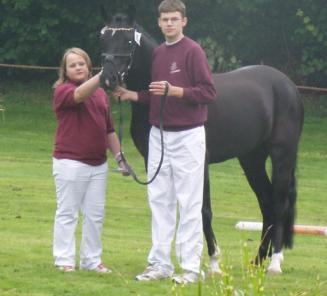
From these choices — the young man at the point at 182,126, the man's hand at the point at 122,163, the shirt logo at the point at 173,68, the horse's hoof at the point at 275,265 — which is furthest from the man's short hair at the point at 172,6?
the horse's hoof at the point at 275,265

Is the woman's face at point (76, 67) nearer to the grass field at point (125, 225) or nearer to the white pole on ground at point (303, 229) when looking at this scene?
the grass field at point (125, 225)

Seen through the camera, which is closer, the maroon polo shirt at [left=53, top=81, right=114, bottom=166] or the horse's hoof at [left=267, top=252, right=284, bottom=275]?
the maroon polo shirt at [left=53, top=81, right=114, bottom=166]

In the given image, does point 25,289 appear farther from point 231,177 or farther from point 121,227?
point 231,177

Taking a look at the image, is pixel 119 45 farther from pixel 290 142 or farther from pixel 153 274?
pixel 290 142

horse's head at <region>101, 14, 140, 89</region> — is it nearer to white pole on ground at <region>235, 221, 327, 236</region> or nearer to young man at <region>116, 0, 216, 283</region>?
young man at <region>116, 0, 216, 283</region>

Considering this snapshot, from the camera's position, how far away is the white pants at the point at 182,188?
28.6ft

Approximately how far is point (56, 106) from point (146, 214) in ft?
20.2

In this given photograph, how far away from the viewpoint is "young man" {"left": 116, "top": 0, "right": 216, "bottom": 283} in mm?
8656

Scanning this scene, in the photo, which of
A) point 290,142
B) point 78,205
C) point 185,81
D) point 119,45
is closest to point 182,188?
point 185,81

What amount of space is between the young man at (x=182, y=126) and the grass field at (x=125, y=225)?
0.39 meters

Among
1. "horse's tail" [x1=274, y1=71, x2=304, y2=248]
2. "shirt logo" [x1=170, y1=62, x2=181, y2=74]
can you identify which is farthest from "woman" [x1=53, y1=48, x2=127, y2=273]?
"horse's tail" [x1=274, y1=71, x2=304, y2=248]

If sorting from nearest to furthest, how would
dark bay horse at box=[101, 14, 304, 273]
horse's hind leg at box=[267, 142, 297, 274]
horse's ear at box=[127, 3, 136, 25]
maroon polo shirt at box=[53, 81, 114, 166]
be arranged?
horse's ear at box=[127, 3, 136, 25]
maroon polo shirt at box=[53, 81, 114, 166]
dark bay horse at box=[101, 14, 304, 273]
horse's hind leg at box=[267, 142, 297, 274]

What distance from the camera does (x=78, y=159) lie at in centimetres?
901

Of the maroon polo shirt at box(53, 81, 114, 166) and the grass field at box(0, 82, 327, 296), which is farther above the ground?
the maroon polo shirt at box(53, 81, 114, 166)
